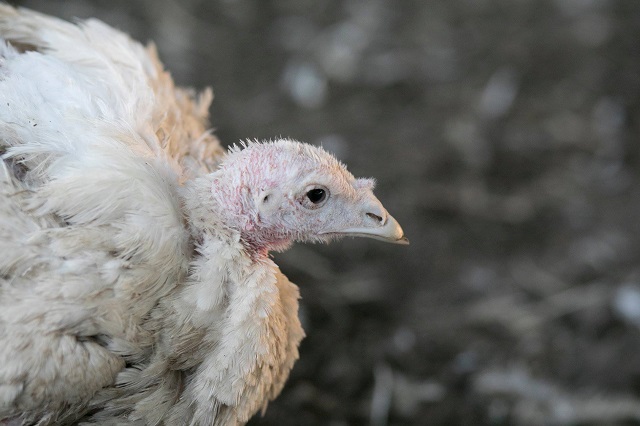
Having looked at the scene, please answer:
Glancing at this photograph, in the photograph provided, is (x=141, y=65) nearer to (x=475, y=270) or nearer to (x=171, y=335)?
(x=171, y=335)

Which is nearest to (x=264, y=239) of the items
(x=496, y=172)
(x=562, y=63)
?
(x=496, y=172)

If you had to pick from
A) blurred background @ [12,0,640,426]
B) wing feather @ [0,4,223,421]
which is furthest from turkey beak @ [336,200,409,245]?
blurred background @ [12,0,640,426]

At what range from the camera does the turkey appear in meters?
1.48

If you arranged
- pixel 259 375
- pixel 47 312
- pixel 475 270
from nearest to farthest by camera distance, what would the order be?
pixel 47 312 → pixel 259 375 → pixel 475 270

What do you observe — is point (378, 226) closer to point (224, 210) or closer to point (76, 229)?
point (224, 210)

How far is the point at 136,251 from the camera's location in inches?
61.1

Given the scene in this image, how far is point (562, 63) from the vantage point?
396cm

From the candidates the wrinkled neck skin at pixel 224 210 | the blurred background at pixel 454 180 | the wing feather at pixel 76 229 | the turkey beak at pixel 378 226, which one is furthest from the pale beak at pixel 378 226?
the blurred background at pixel 454 180

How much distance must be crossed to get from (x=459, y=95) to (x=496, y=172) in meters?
0.53

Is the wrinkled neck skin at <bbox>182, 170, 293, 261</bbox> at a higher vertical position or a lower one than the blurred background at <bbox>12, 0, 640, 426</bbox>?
lower

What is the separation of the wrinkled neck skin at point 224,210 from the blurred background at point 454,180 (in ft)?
3.37

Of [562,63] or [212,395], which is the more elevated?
[562,63]

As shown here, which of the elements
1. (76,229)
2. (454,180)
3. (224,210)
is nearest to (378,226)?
(224,210)

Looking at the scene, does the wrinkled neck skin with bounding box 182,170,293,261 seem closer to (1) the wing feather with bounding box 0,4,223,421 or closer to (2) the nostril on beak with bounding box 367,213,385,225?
(1) the wing feather with bounding box 0,4,223,421
